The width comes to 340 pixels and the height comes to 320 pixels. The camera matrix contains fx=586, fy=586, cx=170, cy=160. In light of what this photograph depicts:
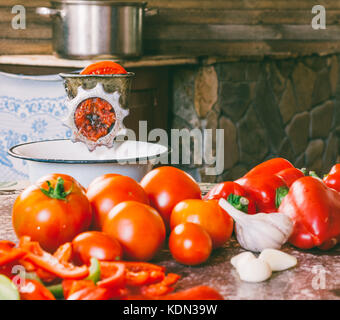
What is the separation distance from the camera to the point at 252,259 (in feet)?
3.07

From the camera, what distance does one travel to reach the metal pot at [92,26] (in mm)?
2773

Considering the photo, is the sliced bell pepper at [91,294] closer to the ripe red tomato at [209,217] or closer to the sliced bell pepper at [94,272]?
the sliced bell pepper at [94,272]

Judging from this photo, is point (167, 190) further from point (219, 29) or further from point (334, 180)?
point (219, 29)

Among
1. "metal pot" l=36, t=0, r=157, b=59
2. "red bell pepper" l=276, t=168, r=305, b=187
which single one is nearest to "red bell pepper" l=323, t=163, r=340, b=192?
"red bell pepper" l=276, t=168, r=305, b=187

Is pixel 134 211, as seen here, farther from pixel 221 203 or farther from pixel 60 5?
pixel 60 5

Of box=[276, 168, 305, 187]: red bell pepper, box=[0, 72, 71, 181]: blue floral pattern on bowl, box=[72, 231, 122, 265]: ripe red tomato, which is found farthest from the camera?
box=[0, 72, 71, 181]: blue floral pattern on bowl

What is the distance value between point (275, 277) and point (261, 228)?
0.11 m

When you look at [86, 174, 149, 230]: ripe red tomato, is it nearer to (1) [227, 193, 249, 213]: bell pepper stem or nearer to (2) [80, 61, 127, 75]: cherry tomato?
(1) [227, 193, 249, 213]: bell pepper stem

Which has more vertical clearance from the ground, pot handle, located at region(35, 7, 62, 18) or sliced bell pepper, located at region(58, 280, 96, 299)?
pot handle, located at region(35, 7, 62, 18)

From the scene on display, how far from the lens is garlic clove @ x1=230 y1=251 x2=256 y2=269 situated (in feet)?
3.07

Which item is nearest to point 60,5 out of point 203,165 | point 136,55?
point 136,55

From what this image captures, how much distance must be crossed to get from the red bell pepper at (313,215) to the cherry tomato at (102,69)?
0.55 m

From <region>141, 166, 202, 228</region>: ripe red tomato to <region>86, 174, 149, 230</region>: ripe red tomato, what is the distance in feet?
0.16
